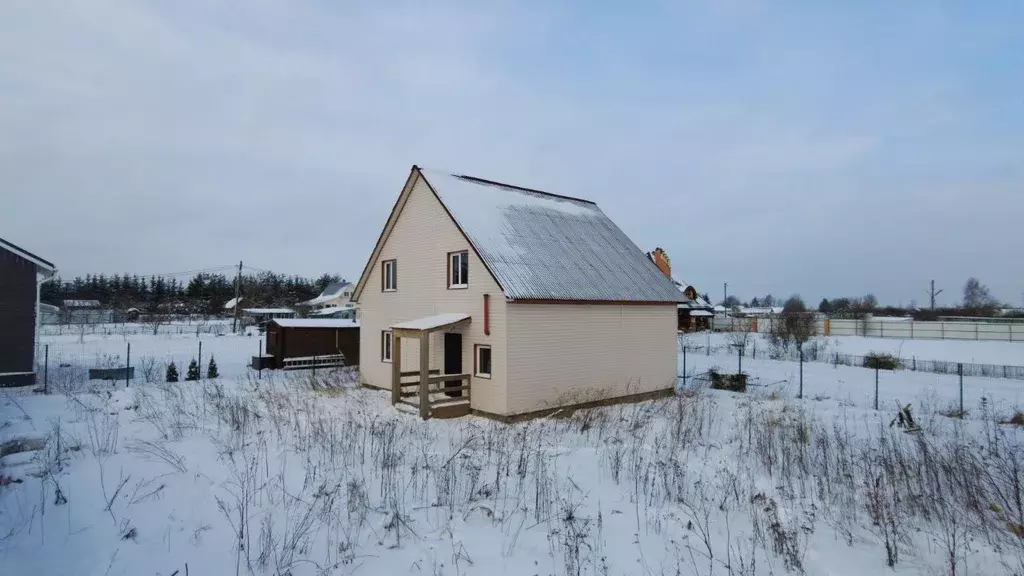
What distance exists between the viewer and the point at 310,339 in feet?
87.4

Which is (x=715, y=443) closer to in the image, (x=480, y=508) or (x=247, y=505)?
(x=480, y=508)

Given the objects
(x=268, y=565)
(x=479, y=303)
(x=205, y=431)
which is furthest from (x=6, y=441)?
(x=479, y=303)

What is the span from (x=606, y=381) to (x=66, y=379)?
19.1 metres

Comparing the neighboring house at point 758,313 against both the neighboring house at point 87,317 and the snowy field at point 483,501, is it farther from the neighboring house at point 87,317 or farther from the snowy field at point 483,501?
the neighboring house at point 87,317

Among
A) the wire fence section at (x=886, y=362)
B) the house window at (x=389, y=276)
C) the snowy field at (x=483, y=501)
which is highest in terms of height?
the house window at (x=389, y=276)

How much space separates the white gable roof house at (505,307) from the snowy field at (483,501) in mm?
3035

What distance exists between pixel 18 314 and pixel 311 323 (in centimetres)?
1042

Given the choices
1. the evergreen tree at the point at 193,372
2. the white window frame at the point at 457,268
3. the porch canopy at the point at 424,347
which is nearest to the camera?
the porch canopy at the point at 424,347

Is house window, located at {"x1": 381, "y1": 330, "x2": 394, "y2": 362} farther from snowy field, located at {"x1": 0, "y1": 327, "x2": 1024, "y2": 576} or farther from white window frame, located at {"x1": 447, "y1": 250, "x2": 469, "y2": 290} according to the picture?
snowy field, located at {"x1": 0, "y1": 327, "x2": 1024, "y2": 576}

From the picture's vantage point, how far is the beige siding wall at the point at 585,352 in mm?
15312

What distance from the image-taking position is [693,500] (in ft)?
25.5

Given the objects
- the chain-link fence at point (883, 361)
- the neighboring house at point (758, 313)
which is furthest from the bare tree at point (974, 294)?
the chain-link fence at point (883, 361)

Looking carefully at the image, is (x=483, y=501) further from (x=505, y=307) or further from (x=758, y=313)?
(x=758, y=313)

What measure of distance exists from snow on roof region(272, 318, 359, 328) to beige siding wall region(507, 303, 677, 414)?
1478 centimetres
